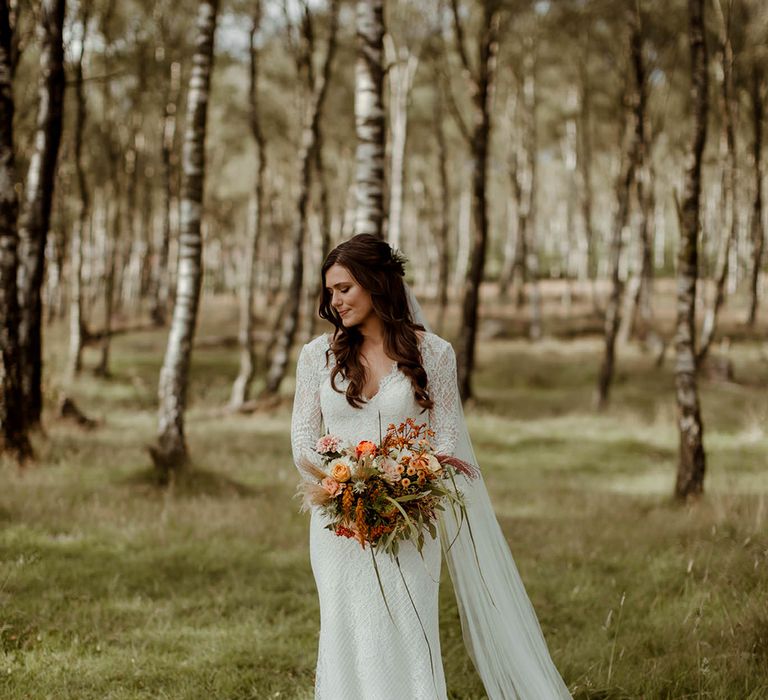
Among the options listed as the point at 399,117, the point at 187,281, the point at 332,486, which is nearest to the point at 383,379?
the point at 332,486

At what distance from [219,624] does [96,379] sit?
1535 cm

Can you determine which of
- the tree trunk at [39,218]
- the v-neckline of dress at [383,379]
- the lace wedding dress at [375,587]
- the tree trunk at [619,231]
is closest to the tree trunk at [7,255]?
the tree trunk at [39,218]

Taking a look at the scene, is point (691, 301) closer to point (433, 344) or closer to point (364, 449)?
point (433, 344)

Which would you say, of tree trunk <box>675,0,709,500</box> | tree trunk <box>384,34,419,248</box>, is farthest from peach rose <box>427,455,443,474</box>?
tree trunk <box>384,34,419,248</box>

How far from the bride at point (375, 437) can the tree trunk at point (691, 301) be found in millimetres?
5747

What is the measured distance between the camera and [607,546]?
819 centimetres

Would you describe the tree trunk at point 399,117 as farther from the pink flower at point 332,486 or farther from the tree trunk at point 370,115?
the pink flower at point 332,486

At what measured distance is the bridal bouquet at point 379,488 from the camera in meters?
3.61

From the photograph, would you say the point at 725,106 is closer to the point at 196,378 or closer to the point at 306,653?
the point at 196,378

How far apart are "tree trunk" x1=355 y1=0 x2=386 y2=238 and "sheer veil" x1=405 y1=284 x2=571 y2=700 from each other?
14.7ft

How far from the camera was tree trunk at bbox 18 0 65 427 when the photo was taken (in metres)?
10.9

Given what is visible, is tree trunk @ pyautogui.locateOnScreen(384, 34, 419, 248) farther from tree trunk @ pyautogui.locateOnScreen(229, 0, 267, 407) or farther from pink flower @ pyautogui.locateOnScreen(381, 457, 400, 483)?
pink flower @ pyautogui.locateOnScreen(381, 457, 400, 483)

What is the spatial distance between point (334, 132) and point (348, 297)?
98.1 ft

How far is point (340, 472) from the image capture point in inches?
140
